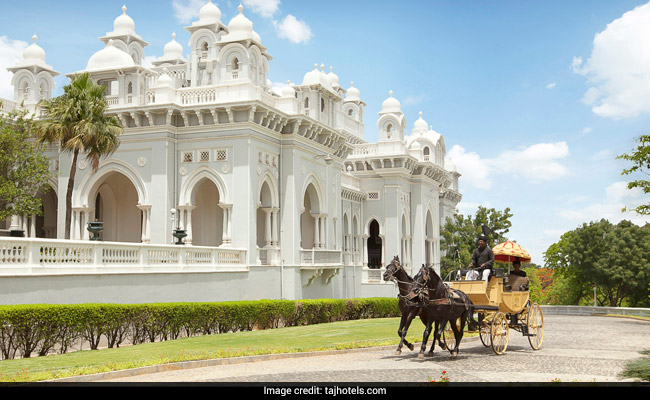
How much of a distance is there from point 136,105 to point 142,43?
9.04m

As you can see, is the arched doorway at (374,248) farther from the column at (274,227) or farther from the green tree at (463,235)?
the column at (274,227)

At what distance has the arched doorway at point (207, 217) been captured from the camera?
3098 centimetres

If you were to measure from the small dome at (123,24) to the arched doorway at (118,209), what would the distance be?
27.2ft

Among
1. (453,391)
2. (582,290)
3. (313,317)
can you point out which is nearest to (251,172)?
(313,317)

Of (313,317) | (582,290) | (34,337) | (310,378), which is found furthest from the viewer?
(582,290)

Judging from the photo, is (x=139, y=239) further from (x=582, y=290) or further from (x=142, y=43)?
(x=582, y=290)

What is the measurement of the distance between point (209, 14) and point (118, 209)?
10417 mm

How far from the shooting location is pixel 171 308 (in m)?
19.7

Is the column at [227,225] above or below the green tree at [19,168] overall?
below

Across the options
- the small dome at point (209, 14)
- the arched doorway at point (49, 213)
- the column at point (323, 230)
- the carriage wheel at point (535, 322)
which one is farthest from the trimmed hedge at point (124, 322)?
the small dome at point (209, 14)

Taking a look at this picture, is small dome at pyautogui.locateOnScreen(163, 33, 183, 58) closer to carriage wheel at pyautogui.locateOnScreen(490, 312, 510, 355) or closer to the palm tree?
the palm tree

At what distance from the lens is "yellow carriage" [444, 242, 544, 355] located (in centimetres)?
1550

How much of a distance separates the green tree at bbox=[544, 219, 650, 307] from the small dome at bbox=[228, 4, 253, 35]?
3068cm

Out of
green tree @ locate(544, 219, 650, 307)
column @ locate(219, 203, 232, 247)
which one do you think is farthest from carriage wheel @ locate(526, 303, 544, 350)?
green tree @ locate(544, 219, 650, 307)
